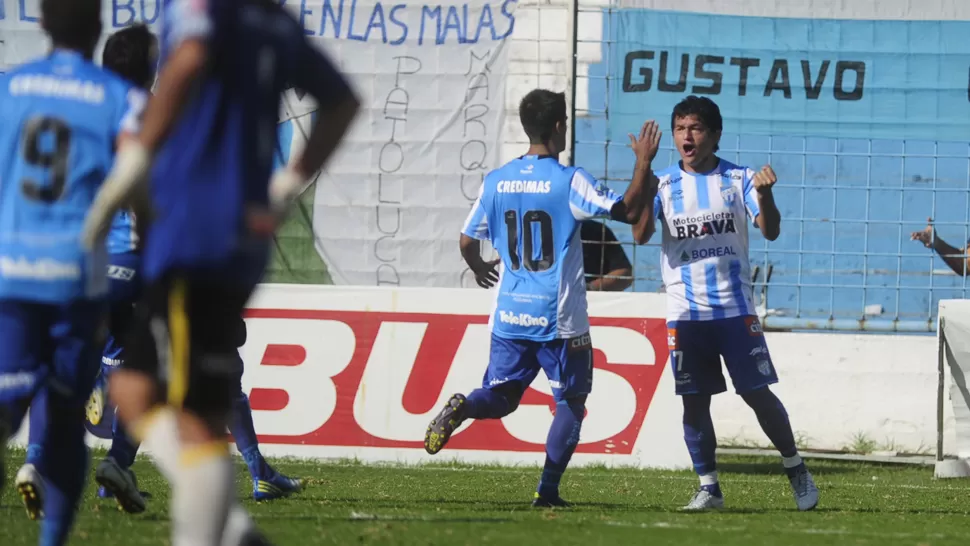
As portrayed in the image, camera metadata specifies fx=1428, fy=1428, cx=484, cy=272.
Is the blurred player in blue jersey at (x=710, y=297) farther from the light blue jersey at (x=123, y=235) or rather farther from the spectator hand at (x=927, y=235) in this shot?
the spectator hand at (x=927, y=235)

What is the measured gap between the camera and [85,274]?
4.52 meters

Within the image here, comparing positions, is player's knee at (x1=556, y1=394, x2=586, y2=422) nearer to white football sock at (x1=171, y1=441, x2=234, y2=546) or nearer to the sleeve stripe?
the sleeve stripe

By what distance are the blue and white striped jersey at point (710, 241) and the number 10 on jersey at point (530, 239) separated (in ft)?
2.46

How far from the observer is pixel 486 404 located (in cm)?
729

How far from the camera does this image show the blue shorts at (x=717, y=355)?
7504 mm

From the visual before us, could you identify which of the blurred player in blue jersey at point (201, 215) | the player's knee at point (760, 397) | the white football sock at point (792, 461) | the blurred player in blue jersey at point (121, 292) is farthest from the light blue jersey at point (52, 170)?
the white football sock at point (792, 461)

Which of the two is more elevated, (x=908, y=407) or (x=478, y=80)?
(x=478, y=80)

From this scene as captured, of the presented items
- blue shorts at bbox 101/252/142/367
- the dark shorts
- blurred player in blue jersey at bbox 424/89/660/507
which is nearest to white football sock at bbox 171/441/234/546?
the dark shorts

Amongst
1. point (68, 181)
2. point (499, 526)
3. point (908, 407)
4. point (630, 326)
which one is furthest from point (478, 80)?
point (68, 181)

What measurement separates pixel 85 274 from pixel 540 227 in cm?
324

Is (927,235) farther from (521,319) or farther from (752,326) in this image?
(521,319)

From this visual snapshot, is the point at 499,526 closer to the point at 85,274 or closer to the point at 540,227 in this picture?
the point at 540,227

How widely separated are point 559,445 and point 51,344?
324 cm

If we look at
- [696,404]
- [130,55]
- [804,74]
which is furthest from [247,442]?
[804,74]
